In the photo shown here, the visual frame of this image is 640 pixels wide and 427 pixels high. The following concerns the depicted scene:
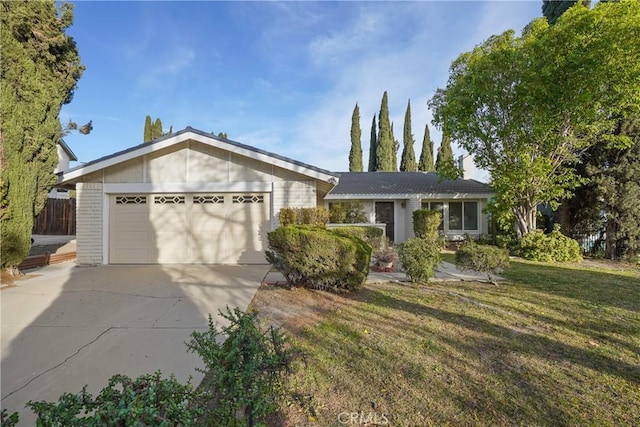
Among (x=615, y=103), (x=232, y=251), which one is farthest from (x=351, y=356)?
(x=615, y=103)

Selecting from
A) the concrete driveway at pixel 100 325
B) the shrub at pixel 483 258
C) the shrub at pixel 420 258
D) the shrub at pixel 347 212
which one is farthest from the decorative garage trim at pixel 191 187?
the shrub at pixel 347 212

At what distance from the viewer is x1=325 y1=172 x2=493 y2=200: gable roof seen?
14719mm

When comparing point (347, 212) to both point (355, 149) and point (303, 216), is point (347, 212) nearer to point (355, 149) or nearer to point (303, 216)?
point (303, 216)

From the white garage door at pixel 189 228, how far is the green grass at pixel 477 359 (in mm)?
4679

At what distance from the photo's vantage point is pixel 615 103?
9.20m

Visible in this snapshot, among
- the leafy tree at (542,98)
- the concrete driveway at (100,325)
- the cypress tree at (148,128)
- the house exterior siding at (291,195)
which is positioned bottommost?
the concrete driveway at (100,325)

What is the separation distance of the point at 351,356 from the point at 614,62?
450 inches

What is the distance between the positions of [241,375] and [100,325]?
12.0ft

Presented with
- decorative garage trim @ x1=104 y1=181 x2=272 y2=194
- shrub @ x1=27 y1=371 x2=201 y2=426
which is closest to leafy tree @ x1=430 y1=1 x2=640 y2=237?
decorative garage trim @ x1=104 y1=181 x2=272 y2=194

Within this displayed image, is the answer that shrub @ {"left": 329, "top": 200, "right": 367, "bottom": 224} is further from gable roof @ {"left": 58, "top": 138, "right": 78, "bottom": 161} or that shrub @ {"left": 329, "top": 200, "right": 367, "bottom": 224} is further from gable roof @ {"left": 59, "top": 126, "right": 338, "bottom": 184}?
gable roof @ {"left": 58, "top": 138, "right": 78, "bottom": 161}

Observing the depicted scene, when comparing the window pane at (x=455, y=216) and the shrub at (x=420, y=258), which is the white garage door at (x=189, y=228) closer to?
the shrub at (x=420, y=258)

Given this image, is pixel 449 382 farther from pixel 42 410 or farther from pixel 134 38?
pixel 134 38

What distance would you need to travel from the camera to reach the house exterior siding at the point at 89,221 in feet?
29.1

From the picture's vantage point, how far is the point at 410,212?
14.9m
